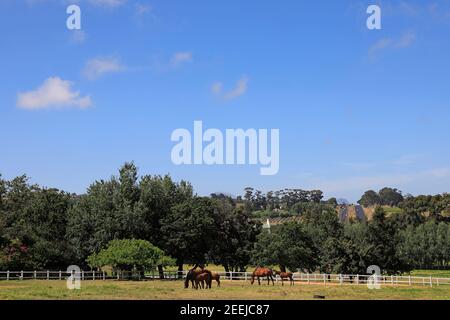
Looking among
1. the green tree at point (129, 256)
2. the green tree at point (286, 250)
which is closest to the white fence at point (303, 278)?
the green tree at point (129, 256)

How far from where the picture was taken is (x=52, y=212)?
6309 centimetres

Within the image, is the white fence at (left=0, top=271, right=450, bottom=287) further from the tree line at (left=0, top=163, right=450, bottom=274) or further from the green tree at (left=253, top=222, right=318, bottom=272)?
the green tree at (left=253, top=222, right=318, bottom=272)

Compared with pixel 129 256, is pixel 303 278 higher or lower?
lower

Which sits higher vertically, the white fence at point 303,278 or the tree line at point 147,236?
the tree line at point 147,236

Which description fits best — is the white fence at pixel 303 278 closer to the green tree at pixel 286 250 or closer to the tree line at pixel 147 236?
the tree line at pixel 147 236

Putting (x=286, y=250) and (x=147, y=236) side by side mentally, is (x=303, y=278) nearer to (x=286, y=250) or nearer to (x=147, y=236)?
(x=286, y=250)

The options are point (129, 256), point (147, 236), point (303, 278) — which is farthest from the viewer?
point (147, 236)

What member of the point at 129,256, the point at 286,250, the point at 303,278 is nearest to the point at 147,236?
the point at 129,256

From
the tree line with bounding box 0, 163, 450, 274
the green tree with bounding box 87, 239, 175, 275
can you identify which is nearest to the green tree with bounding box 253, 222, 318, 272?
the tree line with bounding box 0, 163, 450, 274

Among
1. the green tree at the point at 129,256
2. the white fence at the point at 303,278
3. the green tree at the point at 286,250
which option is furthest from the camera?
the green tree at the point at 286,250

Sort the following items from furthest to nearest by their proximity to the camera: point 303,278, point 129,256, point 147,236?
point 147,236 < point 129,256 < point 303,278

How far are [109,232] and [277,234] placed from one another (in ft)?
62.2

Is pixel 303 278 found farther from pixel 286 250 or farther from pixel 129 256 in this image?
pixel 129 256

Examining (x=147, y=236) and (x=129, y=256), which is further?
(x=147, y=236)
